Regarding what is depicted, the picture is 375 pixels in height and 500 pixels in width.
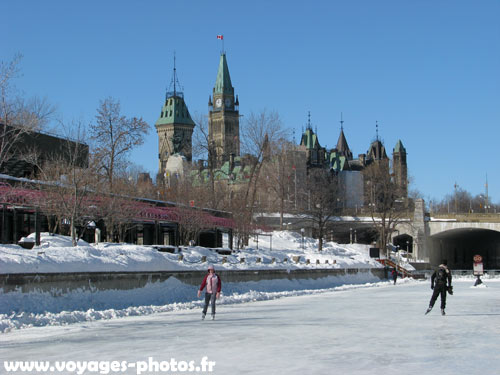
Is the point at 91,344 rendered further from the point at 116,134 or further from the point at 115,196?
the point at 116,134

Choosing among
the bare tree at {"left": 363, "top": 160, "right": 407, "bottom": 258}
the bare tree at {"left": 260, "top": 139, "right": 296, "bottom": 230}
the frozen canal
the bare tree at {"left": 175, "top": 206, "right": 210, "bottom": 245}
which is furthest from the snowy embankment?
the bare tree at {"left": 363, "top": 160, "right": 407, "bottom": 258}

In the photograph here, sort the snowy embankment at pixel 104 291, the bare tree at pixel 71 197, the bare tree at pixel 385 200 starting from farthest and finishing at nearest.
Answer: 1. the bare tree at pixel 385 200
2. the bare tree at pixel 71 197
3. the snowy embankment at pixel 104 291

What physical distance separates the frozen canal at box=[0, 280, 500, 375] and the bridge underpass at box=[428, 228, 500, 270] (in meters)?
86.1

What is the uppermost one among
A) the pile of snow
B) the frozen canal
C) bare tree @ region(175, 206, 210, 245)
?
bare tree @ region(175, 206, 210, 245)

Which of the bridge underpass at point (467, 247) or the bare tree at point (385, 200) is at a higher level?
the bare tree at point (385, 200)

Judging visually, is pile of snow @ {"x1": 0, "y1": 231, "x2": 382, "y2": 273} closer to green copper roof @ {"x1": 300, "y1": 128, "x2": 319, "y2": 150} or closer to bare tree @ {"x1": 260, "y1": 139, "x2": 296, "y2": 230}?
bare tree @ {"x1": 260, "y1": 139, "x2": 296, "y2": 230}

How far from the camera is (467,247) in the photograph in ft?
389

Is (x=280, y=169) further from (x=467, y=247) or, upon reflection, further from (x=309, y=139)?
(x=309, y=139)

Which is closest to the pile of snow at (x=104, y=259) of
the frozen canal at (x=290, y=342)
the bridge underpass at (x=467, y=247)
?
the frozen canal at (x=290, y=342)

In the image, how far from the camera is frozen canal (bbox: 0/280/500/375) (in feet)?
40.5

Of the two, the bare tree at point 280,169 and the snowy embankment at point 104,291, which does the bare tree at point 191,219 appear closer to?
the snowy embankment at point 104,291

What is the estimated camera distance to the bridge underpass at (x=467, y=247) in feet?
352

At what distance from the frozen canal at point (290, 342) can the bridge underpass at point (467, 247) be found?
282 feet

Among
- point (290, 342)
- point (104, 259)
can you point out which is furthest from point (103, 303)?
point (290, 342)
